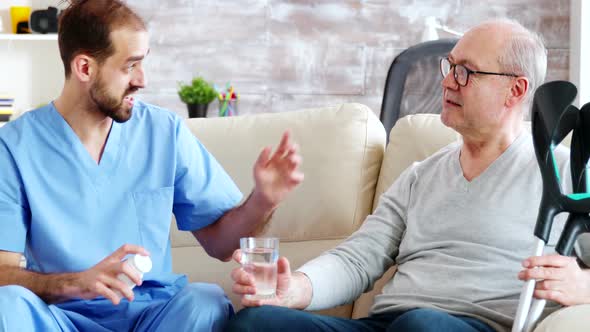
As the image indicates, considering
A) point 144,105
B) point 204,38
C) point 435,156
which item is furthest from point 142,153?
point 204,38

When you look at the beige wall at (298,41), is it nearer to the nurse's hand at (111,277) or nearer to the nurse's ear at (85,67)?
the nurse's ear at (85,67)

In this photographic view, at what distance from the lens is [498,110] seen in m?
1.84

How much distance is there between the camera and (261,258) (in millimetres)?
1512

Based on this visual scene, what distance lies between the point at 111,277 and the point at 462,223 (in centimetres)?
74

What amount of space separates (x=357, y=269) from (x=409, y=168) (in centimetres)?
29

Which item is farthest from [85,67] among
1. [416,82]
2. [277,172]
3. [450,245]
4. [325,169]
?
[416,82]

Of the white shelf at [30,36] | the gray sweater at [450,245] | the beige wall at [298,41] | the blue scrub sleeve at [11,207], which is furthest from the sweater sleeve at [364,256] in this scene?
the white shelf at [30,36]

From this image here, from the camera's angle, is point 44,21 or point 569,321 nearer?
point 569,321

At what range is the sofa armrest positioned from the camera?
4.54 feet

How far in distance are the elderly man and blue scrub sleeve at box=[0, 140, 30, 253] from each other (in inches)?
17.8

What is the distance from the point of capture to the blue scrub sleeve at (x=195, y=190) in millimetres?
1847

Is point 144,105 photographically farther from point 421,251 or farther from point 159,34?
point 159,34

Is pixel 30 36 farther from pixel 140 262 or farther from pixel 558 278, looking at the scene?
pixel 558 278

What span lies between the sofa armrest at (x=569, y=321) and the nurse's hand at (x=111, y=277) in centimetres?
68
